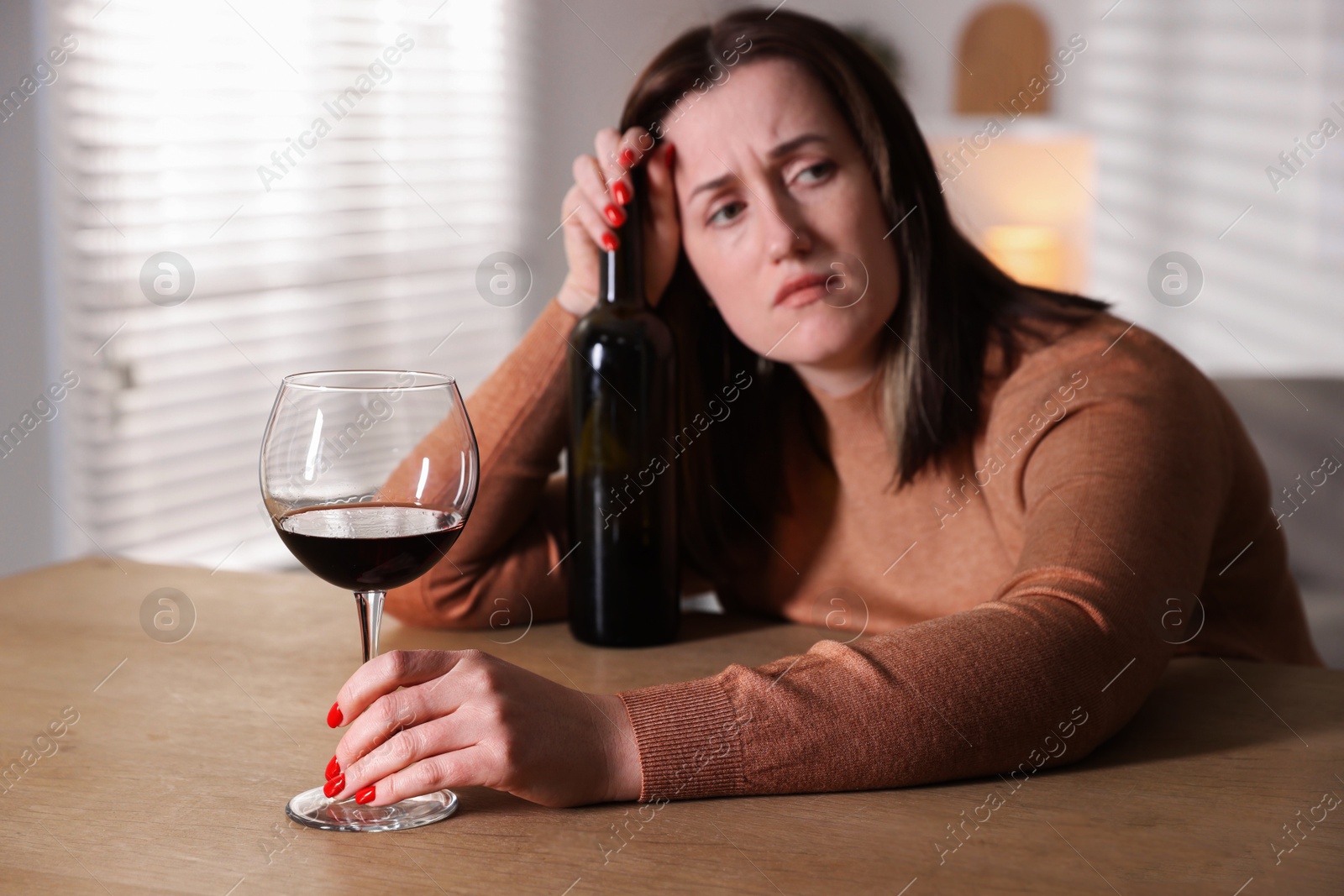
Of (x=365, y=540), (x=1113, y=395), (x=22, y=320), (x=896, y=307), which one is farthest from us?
(x=22, y=320)

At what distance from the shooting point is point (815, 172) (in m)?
1.31

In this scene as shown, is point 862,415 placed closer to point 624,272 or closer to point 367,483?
point 624,272

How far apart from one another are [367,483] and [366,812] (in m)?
0.21

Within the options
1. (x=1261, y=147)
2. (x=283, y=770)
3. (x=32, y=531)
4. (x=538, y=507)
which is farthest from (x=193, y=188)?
(x=1261, y=147)

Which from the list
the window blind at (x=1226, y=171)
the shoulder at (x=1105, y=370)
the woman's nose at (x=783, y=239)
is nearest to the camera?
the shoulder at (x=1105, y=370)

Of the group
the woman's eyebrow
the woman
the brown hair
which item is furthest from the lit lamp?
the woman's eyebrow

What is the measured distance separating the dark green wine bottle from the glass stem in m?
0.39

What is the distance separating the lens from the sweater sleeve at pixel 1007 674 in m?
0.79

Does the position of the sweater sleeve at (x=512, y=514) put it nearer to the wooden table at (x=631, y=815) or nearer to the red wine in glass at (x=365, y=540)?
the wooden table at (x=631, y=815)

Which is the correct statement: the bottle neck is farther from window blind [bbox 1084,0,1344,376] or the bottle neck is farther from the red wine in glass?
window blind [bbox 1084,0,1344,376]

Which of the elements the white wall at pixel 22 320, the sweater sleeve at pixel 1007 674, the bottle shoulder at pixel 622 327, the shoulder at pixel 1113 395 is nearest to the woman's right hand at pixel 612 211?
the bottle shoulder at pixel 622 327

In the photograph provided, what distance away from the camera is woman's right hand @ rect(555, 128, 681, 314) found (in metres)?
1.26

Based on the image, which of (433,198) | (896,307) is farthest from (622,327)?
(433,198)

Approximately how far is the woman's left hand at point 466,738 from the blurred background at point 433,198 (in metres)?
0.56
